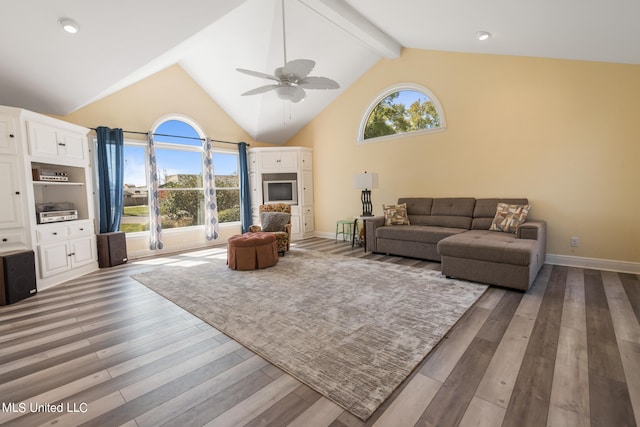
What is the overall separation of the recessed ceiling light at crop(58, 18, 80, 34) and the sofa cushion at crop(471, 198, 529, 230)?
5745mm

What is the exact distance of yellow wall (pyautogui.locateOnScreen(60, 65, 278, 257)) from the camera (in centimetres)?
498

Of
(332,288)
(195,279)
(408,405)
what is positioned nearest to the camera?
(408,405)

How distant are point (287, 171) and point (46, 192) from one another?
14.4ft

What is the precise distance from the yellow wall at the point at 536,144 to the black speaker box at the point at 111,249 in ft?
16.5

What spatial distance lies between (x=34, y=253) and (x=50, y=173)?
119cm

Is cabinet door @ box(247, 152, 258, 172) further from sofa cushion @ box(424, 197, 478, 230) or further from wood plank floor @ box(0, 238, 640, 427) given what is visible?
wood plank floor @ box(0, 238, 640, 427)

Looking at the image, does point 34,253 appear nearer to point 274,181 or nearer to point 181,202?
point 181,202

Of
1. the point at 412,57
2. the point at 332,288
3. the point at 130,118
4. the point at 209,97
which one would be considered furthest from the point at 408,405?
the point at 209,97

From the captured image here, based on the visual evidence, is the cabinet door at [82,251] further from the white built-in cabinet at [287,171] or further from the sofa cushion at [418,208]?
the sofa cushion at [418,208]

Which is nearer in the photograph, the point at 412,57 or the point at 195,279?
the point at 195,279

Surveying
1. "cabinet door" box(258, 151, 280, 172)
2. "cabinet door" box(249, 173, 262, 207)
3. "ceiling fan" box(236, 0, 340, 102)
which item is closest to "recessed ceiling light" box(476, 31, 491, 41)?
"ceiling fan" box(236, 0, 340, 102)

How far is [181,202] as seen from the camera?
6.14m

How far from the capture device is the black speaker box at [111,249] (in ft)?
15.2

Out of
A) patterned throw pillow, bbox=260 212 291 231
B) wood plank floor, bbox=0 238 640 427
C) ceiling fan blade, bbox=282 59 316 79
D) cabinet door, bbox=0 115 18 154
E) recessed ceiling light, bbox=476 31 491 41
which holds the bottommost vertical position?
wood plank floor, bbox=0 238 640 427
